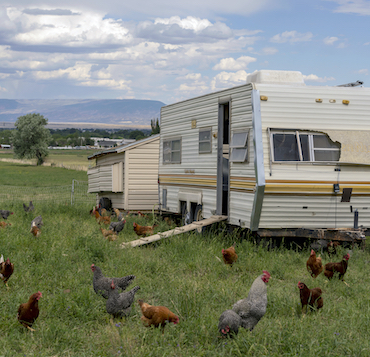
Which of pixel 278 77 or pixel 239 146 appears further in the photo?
pixel 278 77

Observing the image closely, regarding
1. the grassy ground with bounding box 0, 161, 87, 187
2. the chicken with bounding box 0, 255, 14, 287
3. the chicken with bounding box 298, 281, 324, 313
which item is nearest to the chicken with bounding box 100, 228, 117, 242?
the chicken with bounding box 0, 255, 14, 287

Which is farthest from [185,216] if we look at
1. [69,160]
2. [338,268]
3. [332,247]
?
[69,160]

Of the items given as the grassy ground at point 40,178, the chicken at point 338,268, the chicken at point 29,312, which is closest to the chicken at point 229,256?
the chicken at point 338,268

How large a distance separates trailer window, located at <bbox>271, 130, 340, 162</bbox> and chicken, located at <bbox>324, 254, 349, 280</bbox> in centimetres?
221

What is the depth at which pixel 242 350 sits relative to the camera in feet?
14.4

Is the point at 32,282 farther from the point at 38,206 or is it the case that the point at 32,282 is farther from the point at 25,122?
the point at 25,122

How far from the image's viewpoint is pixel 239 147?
885 centimetres

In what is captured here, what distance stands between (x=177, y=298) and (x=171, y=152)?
7.03m

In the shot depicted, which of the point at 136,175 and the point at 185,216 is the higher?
the point at 136,175

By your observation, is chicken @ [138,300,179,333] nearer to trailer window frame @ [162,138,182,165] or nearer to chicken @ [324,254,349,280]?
chicken @ [324,254,349,280]

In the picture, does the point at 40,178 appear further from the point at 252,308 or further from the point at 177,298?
the point at 252,308

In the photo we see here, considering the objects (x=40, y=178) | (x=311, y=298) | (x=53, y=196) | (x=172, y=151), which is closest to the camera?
(x=311, y=298)

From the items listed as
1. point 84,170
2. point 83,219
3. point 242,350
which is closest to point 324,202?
point 242,350

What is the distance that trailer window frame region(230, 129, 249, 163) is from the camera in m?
8.65
